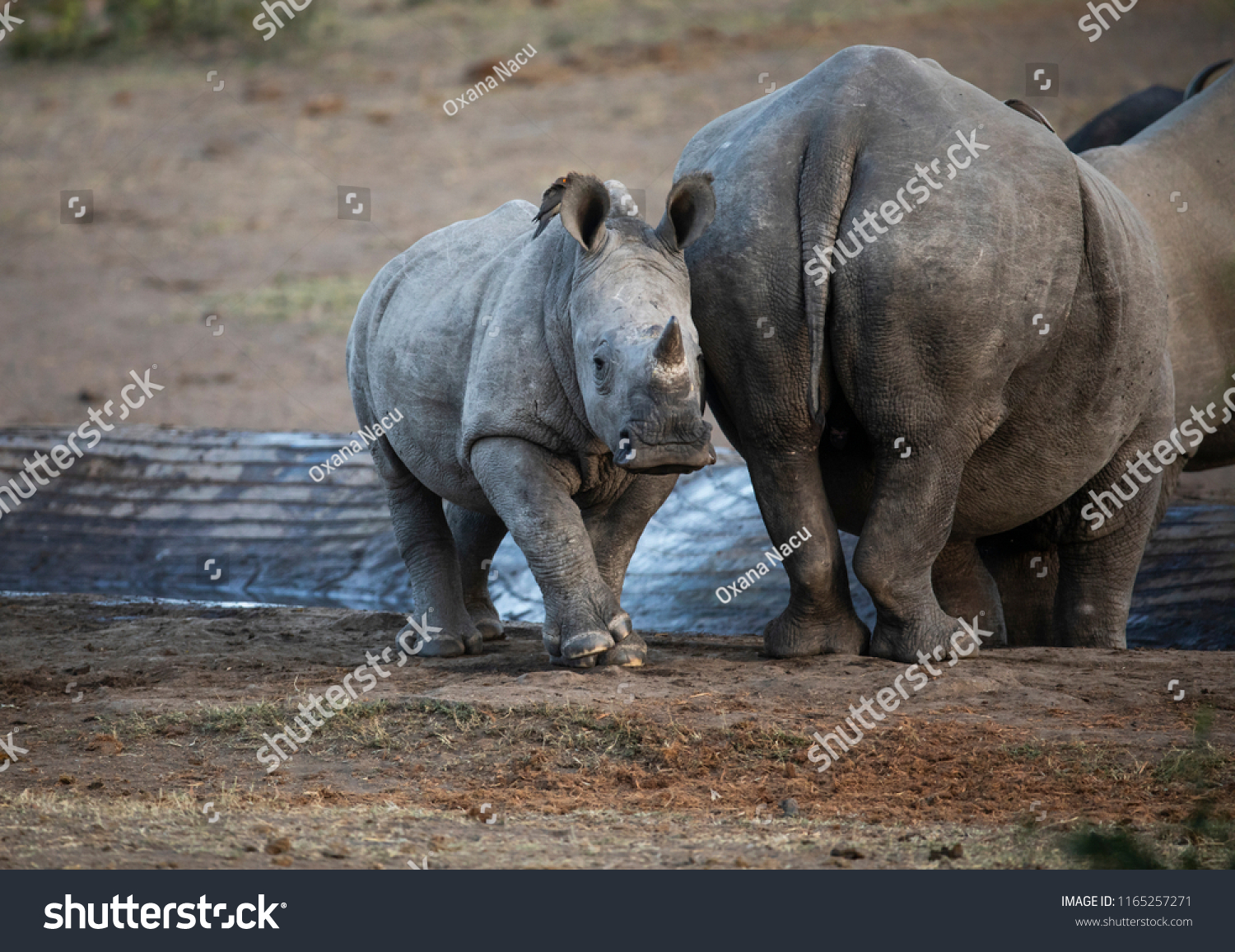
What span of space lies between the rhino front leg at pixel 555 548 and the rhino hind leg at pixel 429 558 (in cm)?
116

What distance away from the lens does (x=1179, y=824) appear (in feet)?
14.1

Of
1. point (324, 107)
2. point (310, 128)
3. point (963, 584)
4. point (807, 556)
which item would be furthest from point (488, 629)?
point (324, 107)

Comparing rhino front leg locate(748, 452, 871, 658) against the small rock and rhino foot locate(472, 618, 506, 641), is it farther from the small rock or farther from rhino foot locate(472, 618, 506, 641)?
the small rock

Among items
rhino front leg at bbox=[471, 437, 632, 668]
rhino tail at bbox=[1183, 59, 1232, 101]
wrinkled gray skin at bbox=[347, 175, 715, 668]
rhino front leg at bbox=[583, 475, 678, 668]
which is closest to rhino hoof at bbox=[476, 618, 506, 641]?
wrinkled gray skin at bbox=[347, 175, 715, 668]

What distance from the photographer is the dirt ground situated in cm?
416

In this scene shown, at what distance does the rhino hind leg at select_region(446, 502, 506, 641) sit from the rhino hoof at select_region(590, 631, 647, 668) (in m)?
1.50

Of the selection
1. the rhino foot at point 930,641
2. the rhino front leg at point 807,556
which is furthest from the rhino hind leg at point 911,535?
the rhino front leg at point 807,556

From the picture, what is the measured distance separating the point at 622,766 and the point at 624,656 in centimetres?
115

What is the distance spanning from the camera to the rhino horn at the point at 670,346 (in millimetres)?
5387

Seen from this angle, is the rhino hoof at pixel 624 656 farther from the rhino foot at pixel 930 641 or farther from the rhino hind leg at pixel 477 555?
the rhino hind leg at pixel 477 555

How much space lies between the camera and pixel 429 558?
291 inches

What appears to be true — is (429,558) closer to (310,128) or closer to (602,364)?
(602,364)

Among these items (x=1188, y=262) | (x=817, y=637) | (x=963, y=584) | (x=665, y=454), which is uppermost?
(x=1188, y=262)

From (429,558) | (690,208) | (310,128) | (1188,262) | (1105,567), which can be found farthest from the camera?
(310,128)
